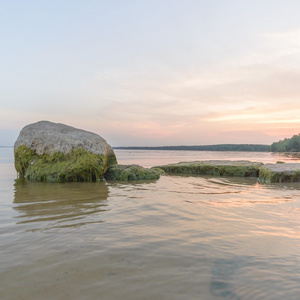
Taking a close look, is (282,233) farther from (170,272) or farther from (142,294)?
(142,294)

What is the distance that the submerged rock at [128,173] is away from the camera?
30.3 feet

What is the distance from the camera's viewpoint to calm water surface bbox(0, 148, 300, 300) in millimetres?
1924

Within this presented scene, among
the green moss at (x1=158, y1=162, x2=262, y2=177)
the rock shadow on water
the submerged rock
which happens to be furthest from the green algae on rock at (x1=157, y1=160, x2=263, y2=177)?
the rock shadow on water

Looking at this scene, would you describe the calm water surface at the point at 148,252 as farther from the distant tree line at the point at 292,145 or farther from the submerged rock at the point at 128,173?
the distant tree line at the point at 292,145

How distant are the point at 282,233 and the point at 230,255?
1.16 m

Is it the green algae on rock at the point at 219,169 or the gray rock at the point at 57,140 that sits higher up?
the gray rock at the point at 57,140

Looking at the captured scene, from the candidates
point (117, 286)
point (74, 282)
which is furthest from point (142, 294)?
point (74, 282)

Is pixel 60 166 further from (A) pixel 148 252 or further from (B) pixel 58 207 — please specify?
(A) pixel 148 252

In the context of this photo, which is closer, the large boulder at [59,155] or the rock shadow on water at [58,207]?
the rock shadow on water at [58,207]

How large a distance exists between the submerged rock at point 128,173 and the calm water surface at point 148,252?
14.7 ft

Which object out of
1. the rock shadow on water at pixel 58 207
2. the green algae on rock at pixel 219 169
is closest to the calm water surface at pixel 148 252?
the rock shadow on water at pixel 58 207

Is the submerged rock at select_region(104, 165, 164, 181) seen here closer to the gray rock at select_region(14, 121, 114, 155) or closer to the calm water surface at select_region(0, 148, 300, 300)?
the gray rock at select_region(14, 121, 114, 155)

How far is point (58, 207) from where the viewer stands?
463 centimetres

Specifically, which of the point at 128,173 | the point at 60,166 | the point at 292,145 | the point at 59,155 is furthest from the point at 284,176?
the point at 292,145
